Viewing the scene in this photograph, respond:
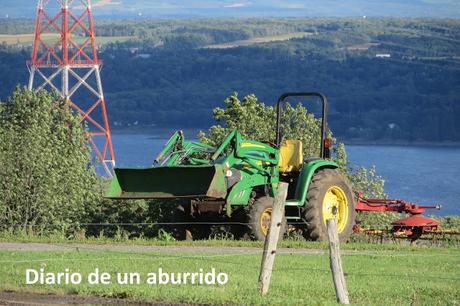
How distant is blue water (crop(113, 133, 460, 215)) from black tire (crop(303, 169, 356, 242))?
254ft

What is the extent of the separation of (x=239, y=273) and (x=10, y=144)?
22.7 m

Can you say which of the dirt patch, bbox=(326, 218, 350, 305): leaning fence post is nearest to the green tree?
the dirt patch

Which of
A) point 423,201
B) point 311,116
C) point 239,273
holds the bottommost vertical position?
point 423,201

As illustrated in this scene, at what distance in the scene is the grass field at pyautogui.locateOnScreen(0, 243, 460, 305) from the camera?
15.9 metres

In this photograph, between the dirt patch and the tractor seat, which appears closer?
the dirt patch

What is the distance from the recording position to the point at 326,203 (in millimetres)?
24219

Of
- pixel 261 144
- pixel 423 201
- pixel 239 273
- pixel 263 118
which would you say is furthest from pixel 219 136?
pixel 423 201

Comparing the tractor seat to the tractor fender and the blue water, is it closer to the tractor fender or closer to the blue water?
the tractor fender

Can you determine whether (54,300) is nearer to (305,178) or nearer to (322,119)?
(305,178)

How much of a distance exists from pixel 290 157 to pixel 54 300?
9.44 m

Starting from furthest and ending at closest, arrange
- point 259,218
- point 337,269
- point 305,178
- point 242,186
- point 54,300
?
point 305,178 < point 242,186 < point 259,218 < point 54,300 < point 337,269

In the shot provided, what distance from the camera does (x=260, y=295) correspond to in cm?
1566

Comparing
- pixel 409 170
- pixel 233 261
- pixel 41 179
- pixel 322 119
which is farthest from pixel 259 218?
pixel 409 170

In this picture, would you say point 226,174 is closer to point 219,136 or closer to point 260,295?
point 260,295
